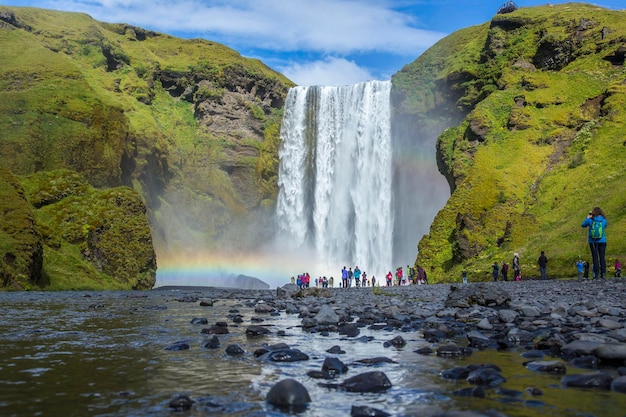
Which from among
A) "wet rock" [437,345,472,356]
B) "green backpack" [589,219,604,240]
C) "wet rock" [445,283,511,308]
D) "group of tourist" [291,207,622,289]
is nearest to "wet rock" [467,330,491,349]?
"wet rock" [437,345,472,356]

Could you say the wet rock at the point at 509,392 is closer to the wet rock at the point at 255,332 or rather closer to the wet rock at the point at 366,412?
the wet rock at the point at 366,412

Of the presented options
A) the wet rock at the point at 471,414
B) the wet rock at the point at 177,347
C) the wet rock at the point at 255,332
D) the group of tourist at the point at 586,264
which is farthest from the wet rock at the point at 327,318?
the group of tourist at the point at 586,264

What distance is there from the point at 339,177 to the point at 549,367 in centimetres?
6743

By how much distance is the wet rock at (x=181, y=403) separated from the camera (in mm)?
4480

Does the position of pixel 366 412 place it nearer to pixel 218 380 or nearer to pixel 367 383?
pixel 367 383

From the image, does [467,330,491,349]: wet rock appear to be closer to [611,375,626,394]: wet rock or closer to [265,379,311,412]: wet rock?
[611,375,626,394]: wet rock

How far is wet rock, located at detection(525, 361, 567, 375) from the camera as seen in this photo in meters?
5.77

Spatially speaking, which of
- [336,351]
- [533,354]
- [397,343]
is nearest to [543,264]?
[397,343]

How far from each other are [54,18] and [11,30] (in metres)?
25.5

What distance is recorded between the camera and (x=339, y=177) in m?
73.0

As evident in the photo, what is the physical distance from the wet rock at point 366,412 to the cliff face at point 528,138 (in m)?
29.3

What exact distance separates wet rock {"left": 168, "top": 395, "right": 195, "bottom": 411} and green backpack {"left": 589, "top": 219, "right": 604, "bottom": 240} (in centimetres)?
1793

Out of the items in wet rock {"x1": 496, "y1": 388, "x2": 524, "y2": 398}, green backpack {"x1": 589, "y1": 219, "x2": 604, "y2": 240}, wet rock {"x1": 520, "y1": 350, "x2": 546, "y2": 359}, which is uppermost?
green backpack {"x1": 589, "y1": 219, "x2": 604, "y2": 240}

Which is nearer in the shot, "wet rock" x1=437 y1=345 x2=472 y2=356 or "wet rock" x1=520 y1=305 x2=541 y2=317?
"wet rock" x1=437 y1=345 x2=472 y2=356
